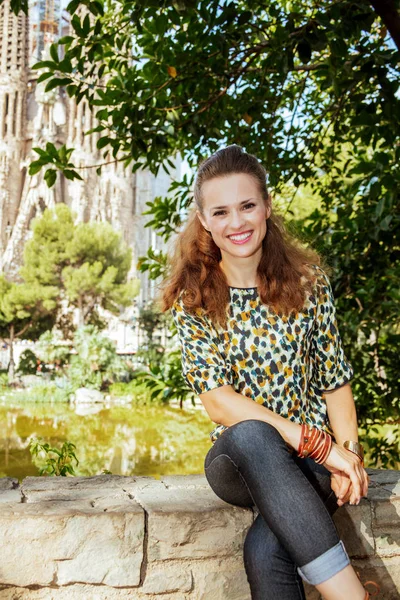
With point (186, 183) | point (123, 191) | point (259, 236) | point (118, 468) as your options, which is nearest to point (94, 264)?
point (123, 191)

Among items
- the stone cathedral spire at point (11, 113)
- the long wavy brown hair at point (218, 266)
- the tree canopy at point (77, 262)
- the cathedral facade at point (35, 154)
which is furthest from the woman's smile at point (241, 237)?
the stone cathedral spire at point (11, 113)

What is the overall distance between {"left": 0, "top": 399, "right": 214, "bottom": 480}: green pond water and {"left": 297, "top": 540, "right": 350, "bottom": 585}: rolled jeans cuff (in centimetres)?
742

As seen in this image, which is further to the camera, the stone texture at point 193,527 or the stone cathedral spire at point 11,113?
the stone cathedral spire at point 11,113

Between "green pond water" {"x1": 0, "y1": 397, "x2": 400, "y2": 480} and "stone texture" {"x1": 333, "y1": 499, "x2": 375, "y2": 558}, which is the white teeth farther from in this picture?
"green pond water" {"x1": 0, "y1": 397, "x2": 400, "y2": 480}

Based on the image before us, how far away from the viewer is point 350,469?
1.45m

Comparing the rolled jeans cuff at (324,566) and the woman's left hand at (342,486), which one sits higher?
the woman's left hand at (342,486)

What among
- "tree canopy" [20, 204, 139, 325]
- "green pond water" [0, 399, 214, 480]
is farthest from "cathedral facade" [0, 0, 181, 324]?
"green pond water" [0, 399, 214, 480]

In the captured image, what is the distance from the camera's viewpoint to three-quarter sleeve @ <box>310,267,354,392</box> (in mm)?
1651

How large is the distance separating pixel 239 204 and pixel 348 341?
1930 mm

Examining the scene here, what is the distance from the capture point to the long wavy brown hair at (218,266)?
5.33 feet

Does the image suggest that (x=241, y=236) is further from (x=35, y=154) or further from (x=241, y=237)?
(x=35, y=154)

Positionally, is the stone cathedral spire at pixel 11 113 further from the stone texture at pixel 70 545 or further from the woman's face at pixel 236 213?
the stone texture at pixel 70 545

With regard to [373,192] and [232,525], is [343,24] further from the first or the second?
[232,525]

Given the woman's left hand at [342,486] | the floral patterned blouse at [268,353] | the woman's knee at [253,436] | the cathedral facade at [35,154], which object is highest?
the cathedral facade at [35,154]
